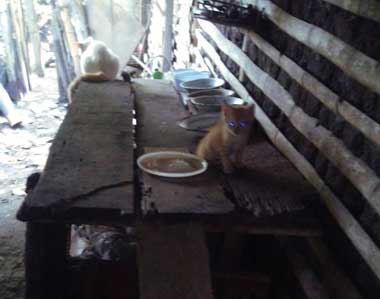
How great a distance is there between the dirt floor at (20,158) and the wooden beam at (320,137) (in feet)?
6.99

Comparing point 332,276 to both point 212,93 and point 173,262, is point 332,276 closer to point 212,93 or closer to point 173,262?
point 173,262

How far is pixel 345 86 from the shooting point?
1.79 m

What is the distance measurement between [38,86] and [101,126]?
5.48 meters

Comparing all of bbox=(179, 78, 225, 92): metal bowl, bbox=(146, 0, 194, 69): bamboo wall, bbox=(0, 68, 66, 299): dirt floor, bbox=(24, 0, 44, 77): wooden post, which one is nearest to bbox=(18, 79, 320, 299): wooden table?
bbox=(179, 78, 225, 92): metal bowl

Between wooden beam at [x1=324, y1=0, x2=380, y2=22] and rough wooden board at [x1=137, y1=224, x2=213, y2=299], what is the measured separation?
98cm

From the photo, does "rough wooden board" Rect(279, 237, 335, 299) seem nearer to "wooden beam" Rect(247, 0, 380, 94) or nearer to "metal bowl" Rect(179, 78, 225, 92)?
"wooden beam" Rect(247, 0, 380, 94)

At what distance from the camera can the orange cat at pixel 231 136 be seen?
6.65 feet

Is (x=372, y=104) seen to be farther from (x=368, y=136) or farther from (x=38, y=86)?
(x=38, y=86)

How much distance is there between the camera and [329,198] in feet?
6.06

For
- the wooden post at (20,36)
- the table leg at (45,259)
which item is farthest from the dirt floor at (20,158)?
the table leg at (45,259)

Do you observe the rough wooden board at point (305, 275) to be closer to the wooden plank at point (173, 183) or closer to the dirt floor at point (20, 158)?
the wooden plank at point (173, 183)

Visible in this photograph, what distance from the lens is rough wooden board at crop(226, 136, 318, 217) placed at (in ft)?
6.06

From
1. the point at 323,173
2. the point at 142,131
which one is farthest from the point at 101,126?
the point at 323,173

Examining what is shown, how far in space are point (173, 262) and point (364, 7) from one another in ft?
3.73
